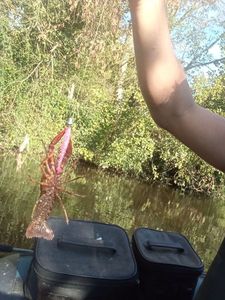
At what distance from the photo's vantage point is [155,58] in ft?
2.49

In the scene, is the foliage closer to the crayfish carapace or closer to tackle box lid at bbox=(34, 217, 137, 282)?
tackle box lid at bbox=(34, 217, 137, 282)

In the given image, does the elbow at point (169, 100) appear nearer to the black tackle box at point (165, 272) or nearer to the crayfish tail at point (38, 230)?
the crayfish tail at point (38, 230)

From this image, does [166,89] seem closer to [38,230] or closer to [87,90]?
[38,230]

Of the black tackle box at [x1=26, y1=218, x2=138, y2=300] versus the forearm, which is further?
the black tackle box at [x1=26, y1=218, x2=138, y2=300]

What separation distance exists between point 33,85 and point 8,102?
494 millimetres

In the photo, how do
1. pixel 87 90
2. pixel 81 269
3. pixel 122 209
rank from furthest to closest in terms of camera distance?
1. pixel 87 90
2. pixel 122 209
3. pixel 81 269

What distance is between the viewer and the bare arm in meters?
0.76

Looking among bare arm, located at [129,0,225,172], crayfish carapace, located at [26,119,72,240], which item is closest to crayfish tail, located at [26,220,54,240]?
crayfish carapace, located at [26,119,72,240]

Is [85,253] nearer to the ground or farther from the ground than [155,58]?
nearer to the ground

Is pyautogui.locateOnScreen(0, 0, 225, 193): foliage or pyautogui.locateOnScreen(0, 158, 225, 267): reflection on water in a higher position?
pyautogui.locateOnScreen(0, 0, 225, 193): foliage

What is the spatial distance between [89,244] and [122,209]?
533 centimetres

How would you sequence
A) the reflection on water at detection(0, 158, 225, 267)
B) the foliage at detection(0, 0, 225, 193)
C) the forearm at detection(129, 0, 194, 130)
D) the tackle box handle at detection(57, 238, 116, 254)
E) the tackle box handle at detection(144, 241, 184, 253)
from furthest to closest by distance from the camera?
the foliage at detection(0, 0, 225, 193) < the reflection on water at detection(0, 158, 225, 267) < the tackle box handle at detection(144, 241, 184, 253) < the tackle box handle at detection(57, 238, 116, 254) < the forearm at detection(129, 0, 194, 130)

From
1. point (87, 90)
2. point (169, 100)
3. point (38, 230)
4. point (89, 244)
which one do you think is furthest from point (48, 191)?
point (87, 90)

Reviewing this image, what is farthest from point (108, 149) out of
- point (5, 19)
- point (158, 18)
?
point (158, 18)
